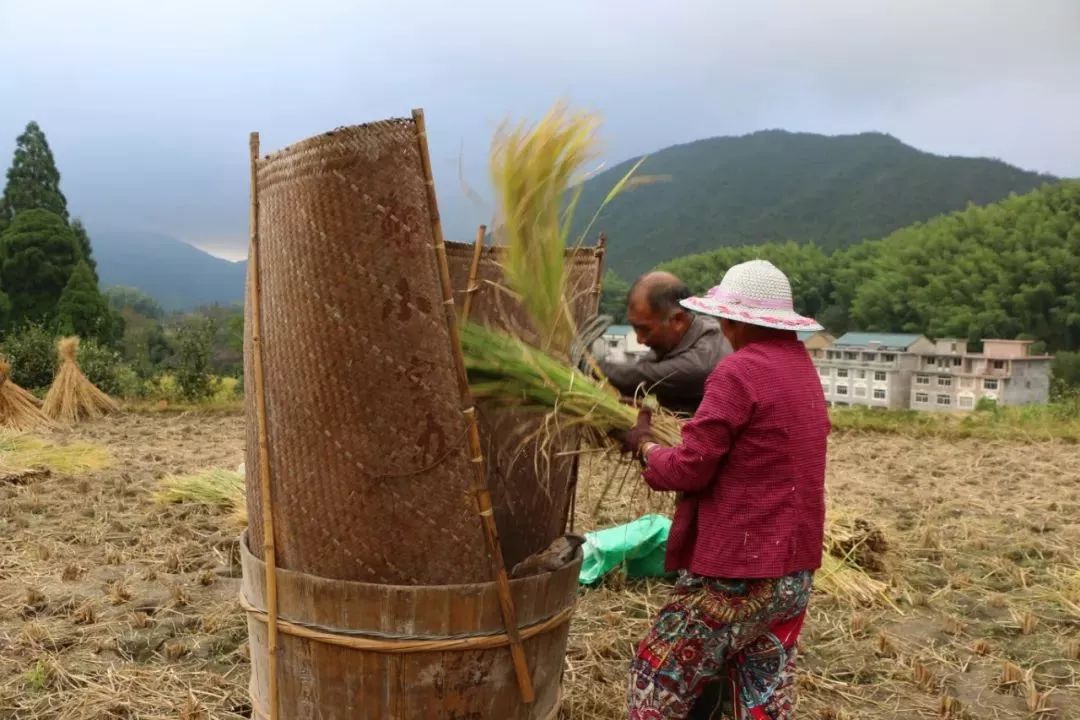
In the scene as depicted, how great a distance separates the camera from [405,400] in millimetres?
1941

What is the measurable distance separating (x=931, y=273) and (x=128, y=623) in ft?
155

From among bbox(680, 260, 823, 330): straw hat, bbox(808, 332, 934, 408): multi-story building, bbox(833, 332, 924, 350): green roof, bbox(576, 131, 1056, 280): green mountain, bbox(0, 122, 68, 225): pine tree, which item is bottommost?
bbox(808, 332, 934, 408): multi-story building

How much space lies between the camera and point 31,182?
27.7 metres

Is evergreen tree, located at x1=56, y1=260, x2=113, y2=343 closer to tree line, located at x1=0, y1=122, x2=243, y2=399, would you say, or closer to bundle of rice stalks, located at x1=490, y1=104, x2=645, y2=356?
tree line, located at x1=0, y1=122, x2=243, y2=399

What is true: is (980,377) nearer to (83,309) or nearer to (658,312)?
(83,309)

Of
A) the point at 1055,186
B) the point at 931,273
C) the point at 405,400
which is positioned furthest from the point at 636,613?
the point at 1055,186

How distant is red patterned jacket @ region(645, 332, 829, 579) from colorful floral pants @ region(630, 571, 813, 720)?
0.07 meters

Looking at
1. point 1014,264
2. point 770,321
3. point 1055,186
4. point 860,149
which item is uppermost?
point 860,149

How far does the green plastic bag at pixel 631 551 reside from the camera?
14.8 feet

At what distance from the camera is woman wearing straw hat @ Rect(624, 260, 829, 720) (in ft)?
7.12

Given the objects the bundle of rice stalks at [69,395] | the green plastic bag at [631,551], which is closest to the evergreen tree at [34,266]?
the bundle of rice stalks at [69,395]

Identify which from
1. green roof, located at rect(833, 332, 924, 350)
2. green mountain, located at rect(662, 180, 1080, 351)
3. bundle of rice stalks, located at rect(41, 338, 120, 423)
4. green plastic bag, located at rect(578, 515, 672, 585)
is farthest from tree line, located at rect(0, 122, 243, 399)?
green mountain, located at rect(662, 180, 1080, 351)

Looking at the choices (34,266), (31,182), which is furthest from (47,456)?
(31,182)

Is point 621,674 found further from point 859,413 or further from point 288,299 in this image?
point 859,413
